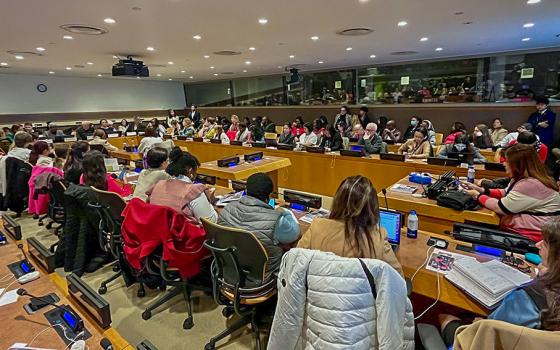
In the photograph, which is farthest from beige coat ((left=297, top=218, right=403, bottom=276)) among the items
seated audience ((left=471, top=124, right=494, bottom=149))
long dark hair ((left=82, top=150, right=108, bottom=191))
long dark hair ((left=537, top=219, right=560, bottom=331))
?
seated audience ((left=471, top=124, right=494, bottom=149))

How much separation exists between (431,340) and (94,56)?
8.24m

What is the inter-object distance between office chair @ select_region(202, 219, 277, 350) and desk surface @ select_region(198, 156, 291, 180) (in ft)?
7.57

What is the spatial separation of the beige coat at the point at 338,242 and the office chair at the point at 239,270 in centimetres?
37

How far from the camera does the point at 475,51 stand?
779cm

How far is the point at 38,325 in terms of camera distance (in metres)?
1.31

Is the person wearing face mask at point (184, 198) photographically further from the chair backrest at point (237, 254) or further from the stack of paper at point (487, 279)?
the stack of paper at point (487, 279)

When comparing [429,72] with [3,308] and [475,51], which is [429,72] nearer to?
[475,51]

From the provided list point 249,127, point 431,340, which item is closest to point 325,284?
point 431,340

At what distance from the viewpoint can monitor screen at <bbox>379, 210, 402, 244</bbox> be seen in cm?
190

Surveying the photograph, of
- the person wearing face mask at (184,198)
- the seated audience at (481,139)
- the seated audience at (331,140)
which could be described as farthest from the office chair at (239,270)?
the seated audience at (481,139)

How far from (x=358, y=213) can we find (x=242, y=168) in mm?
3202

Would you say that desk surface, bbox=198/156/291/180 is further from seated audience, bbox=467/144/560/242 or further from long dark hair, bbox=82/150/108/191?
seated audience, bbox=467/144/560/242

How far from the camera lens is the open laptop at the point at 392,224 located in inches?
74.9

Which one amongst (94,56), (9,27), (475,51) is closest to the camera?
(9,27)
